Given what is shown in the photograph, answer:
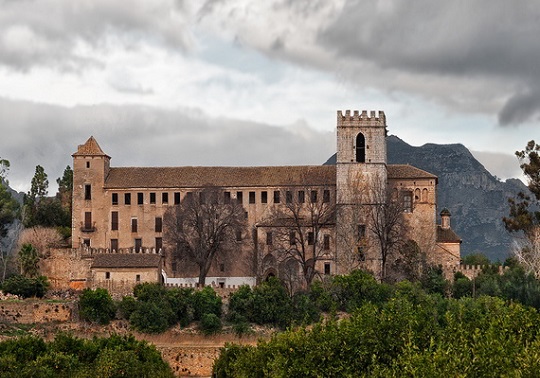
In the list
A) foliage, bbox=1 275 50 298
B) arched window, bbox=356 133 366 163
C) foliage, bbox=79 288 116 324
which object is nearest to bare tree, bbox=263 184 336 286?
arched window, bbox=356 133 366 163

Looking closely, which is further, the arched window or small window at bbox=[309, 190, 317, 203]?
small window at bbox=[309, 190, 317, 203]

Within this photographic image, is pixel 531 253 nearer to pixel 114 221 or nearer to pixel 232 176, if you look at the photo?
pixel 232 176

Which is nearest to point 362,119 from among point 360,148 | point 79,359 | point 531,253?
point 360,148

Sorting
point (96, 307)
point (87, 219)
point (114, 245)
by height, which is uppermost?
point (87, 219)

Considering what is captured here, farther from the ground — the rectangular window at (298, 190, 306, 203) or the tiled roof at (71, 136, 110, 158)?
the tiled roof at (71, 136, 110, 158)

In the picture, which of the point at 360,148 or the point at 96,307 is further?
the point at 360,148

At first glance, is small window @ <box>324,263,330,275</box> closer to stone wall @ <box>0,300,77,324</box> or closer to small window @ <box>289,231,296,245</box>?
small window @ <box>289,231,296,245</box>

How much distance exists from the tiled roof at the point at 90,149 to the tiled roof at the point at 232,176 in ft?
6.03

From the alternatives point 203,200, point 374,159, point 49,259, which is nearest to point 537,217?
point 374,159

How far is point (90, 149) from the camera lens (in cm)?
7619

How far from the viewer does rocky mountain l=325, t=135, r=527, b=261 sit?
5413 inches

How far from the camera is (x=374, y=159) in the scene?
72.3m

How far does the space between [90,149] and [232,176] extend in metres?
10.3

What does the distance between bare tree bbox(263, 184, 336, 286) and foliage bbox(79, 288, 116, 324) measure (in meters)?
13.2
